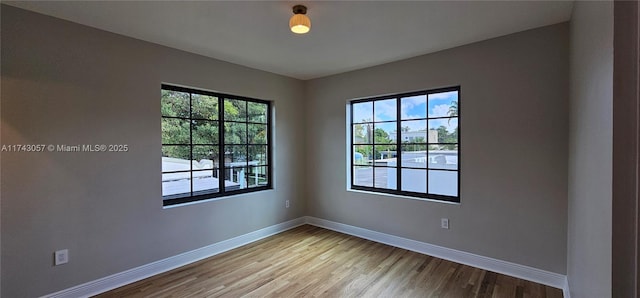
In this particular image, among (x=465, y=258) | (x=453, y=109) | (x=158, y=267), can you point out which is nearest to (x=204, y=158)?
(x=158, y=267)

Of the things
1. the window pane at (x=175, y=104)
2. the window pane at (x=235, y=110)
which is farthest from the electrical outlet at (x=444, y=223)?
the window pane at (x=175, y=104)

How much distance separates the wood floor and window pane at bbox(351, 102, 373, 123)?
182 centimetres

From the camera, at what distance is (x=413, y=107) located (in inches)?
142

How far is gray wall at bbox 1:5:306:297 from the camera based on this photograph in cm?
221

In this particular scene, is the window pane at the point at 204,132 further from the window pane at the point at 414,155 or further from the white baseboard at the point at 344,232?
the window pane at the point at 414,155

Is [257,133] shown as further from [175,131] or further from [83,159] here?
[83,159]

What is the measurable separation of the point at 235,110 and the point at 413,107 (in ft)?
7.93

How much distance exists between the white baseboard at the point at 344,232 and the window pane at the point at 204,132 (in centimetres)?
132

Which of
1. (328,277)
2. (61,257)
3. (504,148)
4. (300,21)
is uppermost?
(300,21)

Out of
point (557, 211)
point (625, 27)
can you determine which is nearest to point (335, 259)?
point (557, 211)

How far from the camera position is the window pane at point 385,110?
12.5ft

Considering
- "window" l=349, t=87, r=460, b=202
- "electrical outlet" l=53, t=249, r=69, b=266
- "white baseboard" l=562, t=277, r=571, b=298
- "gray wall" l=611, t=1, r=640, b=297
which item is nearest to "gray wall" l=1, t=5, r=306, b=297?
"electrical outlet" l=53, t=249, r=69, b=266

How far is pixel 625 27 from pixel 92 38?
3.47m

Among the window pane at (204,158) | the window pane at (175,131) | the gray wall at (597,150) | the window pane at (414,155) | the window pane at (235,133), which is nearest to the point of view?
the gray wall at (597,150)
